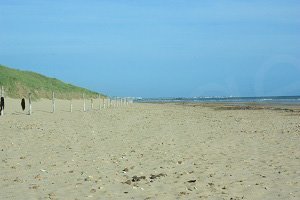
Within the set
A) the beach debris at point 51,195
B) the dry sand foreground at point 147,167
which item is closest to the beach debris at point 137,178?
the dry sand foreground at point 147,167

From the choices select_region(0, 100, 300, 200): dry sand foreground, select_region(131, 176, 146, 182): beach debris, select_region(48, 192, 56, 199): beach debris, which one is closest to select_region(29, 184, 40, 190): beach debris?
select_region(0, 100, 300, 200): dry sand foreground

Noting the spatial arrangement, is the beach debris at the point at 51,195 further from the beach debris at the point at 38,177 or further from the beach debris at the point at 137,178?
the beach debris at the point at 137,178

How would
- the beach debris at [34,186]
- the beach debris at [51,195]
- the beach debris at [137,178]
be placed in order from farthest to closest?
the beach debris at [137,178]
the beach debris at [34,186]
the beach debris at [51,195]

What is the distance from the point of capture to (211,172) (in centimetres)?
1062

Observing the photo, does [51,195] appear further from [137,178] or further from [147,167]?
[147,167]

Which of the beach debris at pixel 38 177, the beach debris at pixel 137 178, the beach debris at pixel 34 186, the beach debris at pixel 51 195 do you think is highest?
the beach debris at pixel 38 177

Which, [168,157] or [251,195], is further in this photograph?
[168,157]

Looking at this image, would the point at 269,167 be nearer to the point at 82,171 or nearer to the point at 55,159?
the point at 82,171

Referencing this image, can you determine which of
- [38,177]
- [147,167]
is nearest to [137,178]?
[147,167]

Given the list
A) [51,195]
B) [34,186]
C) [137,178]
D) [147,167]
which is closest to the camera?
[51,195]

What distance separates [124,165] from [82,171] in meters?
1.27

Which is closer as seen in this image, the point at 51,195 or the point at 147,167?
the point at 51,195

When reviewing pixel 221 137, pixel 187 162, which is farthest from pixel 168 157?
pixel 221 137

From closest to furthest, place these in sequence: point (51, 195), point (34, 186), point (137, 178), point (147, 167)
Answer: point (51, 195)
point (34, 186)
point (137, 178)
point (147, 167)
